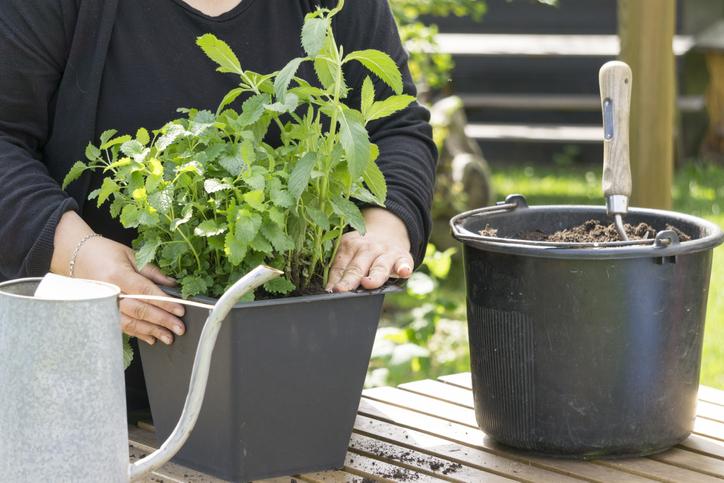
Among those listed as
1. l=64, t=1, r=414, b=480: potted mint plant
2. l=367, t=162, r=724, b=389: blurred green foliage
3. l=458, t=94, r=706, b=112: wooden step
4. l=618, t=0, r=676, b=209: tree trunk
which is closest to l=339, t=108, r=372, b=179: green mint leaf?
l=64, t=1, r=414, b=480: potted mint plant

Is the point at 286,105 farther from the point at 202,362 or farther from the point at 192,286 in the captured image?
the point at 202,362

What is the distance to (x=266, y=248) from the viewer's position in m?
1.29

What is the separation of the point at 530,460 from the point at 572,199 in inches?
182

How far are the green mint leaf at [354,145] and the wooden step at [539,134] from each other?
220 inches

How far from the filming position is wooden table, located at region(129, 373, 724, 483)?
145 centimetres

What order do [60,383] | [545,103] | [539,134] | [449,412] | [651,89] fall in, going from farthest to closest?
[539,134], [545,103], [651,89], [449,412], [60,383]

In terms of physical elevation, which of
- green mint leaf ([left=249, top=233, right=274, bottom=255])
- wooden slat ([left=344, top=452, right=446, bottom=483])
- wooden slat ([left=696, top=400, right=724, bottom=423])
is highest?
green mint leaf ([left=249, top=233, right=274, bottom=255])

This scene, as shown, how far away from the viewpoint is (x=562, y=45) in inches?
281

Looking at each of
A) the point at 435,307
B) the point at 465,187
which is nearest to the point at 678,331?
the point at 435,307

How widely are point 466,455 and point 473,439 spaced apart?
0.07 m

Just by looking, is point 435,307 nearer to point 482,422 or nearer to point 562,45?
point 482,422

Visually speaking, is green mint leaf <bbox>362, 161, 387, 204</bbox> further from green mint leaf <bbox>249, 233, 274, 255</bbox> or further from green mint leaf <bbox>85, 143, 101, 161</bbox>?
green mint leaf <bbox>85, 143, 101, 161</bbox>

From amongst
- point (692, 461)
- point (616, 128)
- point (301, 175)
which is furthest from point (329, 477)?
point (616, 128)

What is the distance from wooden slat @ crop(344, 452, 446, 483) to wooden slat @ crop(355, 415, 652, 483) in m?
0.05
